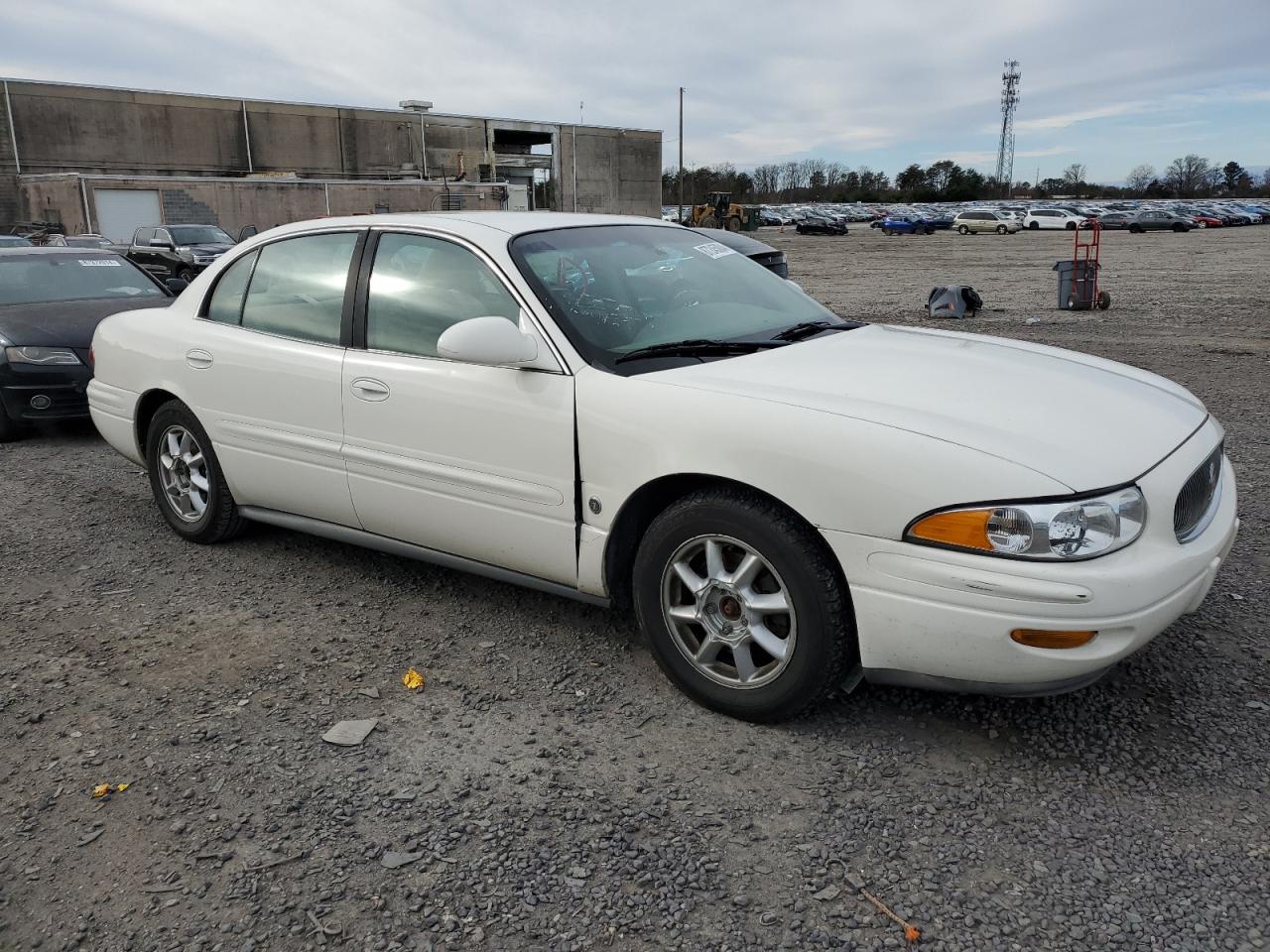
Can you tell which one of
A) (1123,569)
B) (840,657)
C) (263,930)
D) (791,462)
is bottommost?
(263,930)

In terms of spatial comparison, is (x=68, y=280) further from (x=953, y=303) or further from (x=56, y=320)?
(x=953, y=303)

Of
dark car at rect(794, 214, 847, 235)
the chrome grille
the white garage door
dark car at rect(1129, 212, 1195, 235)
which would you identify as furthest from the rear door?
dark car at rect(794, 214, 847, 235)

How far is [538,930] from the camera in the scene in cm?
227

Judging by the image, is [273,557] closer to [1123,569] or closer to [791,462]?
[791,462]

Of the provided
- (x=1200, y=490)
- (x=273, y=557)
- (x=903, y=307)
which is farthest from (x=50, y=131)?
(x=1200, y=490)

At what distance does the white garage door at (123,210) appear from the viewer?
3897 centimetres

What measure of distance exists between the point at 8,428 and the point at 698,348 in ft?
20.3

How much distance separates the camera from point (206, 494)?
4.77 metres

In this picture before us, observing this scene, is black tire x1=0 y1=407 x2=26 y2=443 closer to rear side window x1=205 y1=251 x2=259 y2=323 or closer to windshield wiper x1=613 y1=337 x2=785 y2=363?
rear side window x1=205 y1=251 x2=259 y2=323

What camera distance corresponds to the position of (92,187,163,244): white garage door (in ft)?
128

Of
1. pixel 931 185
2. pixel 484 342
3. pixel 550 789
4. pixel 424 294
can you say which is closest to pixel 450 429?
pixel 484 342

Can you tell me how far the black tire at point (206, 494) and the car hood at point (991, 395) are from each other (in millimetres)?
2457

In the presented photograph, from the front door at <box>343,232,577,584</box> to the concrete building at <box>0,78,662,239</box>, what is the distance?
135 ft

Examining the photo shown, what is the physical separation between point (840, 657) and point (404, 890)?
1.31 meters
